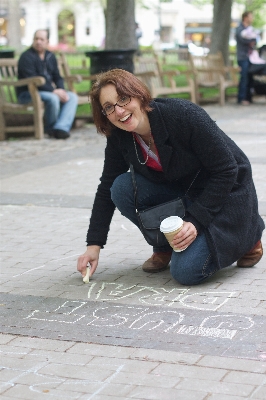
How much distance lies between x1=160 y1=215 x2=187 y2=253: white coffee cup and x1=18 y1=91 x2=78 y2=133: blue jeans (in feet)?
23.2

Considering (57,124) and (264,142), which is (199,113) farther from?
(57,124)

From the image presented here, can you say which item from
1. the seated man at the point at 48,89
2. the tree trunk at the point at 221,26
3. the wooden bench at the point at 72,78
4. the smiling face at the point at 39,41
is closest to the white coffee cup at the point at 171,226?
the seated man at the point at 48,89

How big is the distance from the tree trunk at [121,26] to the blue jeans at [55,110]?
317cm

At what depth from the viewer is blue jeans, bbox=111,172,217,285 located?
4.20 meters

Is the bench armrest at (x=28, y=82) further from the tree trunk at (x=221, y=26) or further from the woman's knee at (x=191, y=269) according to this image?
the tree trunk at (x=221, y=26)

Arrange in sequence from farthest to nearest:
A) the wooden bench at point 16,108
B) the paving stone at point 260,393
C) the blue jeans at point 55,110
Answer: the blue jeans at point 55,110 < the wooden bench at point 16,108 < the paving stone at point 260,393

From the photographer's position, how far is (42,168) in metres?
8.59

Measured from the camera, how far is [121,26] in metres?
14.3

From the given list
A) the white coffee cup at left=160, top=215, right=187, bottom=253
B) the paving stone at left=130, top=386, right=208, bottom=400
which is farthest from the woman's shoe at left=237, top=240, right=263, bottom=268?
the paving stone at left=130, top=386, right=208, bottom=400

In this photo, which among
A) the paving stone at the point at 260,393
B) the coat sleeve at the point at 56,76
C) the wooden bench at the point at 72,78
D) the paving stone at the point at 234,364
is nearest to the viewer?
the paving stone at the point at 260,393

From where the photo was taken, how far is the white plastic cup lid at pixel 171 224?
4027 mm

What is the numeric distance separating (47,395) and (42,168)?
575 cm

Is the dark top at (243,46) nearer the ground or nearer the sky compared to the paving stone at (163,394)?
nearer the sky

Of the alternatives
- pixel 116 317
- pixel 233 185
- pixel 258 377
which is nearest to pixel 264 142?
pixel 233 185
